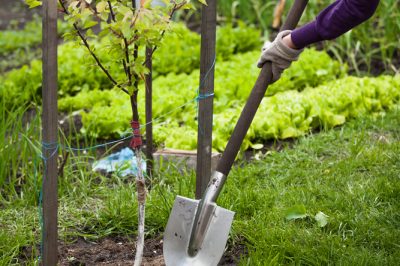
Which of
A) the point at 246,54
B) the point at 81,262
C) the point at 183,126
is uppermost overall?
the point at 246,54

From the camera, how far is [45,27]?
272 centimetres

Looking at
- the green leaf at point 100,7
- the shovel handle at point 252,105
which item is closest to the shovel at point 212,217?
the shovel handle at point 252,105

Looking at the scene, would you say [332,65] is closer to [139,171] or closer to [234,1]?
[234,1]

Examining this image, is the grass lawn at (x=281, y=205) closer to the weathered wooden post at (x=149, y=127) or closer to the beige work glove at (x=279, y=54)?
the weathered wooden post at (x=149, y=127)

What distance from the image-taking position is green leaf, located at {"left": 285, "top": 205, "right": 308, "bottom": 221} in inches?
138

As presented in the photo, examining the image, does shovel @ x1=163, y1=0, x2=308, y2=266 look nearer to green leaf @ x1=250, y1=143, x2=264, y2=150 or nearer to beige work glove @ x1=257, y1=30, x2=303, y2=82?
beige work glove @ x1=257, y1=30, x2=303, y2=82

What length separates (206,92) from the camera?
3.33 m

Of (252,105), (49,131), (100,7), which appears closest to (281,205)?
(252,105)

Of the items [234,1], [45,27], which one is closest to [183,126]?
[45,27]

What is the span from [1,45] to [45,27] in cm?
533

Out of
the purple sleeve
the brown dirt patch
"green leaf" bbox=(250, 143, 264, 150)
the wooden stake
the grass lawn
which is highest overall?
the purple sleeve

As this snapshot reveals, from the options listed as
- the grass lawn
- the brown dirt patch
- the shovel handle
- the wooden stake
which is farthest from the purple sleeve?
the wooden stake

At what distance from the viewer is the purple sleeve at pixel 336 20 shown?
2.73 meters

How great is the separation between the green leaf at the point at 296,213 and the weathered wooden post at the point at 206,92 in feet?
1.43
